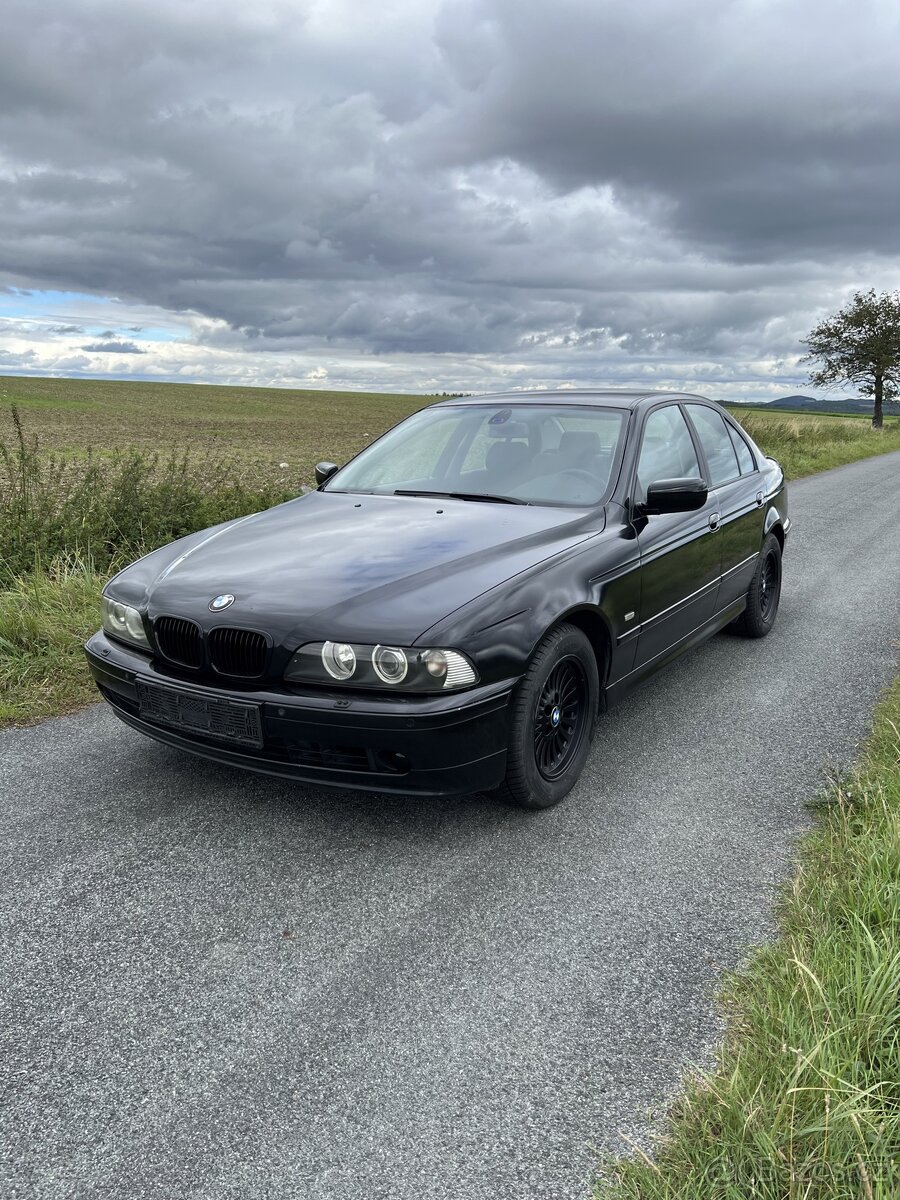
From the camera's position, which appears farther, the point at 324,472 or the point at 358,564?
the point at 324,472

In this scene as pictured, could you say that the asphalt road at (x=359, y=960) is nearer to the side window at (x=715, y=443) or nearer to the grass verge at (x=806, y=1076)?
the grass verge at (x=806, y=1076)

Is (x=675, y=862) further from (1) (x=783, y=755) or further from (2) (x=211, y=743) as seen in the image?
(2) (x=211, y=743)

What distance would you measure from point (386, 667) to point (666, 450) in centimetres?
224

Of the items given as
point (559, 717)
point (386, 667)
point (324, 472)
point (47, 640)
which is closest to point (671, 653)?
point (559, 717)

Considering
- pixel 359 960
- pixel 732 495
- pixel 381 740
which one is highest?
pixel 732 495

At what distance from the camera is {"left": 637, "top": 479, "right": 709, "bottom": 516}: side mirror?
11.9ft

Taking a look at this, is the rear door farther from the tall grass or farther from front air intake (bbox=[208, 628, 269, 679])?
the tall grass

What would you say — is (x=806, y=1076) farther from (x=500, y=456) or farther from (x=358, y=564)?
(x=500, y=456)

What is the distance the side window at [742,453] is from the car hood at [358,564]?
7.08 feet

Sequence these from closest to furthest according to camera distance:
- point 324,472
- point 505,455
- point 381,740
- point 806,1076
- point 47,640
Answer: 1. point 806,1076
2. point 381,740
3. point 505,455
4. point 324,472
5. point 47,640

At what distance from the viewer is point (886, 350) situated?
41281mm

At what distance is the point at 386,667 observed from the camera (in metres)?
2.73

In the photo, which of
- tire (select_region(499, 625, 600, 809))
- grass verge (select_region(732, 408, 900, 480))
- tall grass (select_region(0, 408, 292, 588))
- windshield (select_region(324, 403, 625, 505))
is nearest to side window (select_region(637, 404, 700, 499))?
windshield (select_region(324, 403, 625, 505))

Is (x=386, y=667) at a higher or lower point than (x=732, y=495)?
lower
